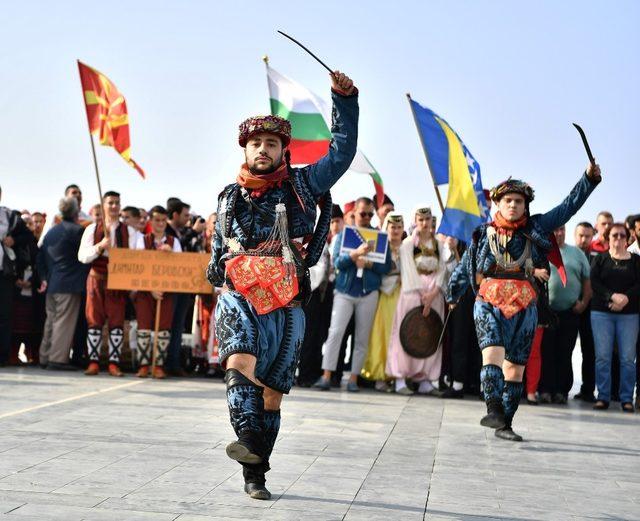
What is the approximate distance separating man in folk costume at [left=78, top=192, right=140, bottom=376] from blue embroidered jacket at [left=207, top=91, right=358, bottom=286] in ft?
25.5

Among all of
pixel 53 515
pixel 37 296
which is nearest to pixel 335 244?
pixel 37 296

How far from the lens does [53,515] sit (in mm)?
4977

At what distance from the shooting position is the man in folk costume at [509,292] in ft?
30.0

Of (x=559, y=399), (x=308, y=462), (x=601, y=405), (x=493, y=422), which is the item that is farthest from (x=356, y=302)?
(x=308, y=462)

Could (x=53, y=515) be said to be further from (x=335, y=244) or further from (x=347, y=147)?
(x=335, y=244)

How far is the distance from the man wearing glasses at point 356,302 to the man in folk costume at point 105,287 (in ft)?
8.56

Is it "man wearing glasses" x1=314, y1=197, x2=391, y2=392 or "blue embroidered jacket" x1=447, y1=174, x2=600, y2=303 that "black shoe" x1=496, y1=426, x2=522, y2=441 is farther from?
"man wearing glasses" x1=314, y1=197, x2=391, y2=392

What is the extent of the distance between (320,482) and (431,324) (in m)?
7.32

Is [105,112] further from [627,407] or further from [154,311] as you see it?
[627,407]

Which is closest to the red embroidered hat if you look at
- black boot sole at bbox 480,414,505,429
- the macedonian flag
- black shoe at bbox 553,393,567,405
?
black boot sole at bbox 480,414,505,429

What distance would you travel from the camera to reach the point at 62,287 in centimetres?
1427

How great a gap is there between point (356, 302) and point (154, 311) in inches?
103

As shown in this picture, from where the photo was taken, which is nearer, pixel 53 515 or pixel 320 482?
pixel 53 515

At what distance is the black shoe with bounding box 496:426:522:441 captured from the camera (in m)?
9.09
